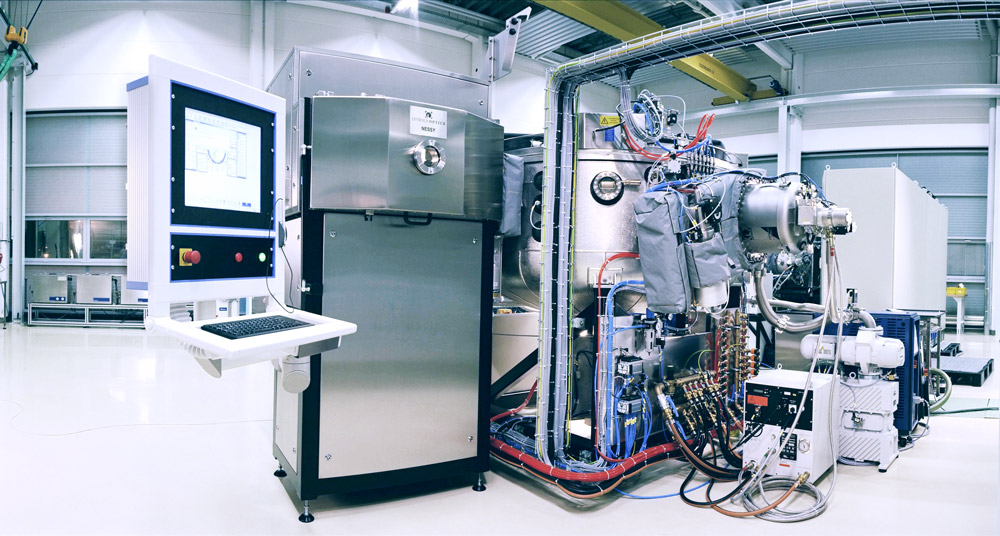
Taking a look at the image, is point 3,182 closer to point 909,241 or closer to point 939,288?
point 909,241

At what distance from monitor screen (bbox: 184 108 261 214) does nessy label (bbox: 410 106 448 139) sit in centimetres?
72

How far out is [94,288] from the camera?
28.1 ft

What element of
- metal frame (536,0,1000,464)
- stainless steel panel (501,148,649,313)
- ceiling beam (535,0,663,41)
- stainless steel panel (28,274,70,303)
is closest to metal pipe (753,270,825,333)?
stainless steel panel (501,148,649,313)

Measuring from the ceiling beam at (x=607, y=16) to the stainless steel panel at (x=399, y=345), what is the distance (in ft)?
15.1

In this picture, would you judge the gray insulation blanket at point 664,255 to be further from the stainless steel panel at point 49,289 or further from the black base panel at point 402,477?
the stainless steel panel at point 49,289

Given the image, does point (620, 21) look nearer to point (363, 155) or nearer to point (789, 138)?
point (789, 138)

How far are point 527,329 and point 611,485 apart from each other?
1087 mm

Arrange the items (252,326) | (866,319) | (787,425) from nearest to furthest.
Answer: (252,326)
(787,425)
(866,319)

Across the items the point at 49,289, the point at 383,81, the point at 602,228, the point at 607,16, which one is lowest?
the point at 49,289

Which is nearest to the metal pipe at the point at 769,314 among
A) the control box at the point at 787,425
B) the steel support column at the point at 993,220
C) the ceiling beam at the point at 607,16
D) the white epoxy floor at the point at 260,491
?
the control box at the point at 787,425

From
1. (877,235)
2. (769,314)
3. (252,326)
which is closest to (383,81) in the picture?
(252,326)

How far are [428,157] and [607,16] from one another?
5.26 m

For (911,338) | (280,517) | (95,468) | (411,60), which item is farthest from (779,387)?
(411,60)

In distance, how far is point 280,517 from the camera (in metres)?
2.55
